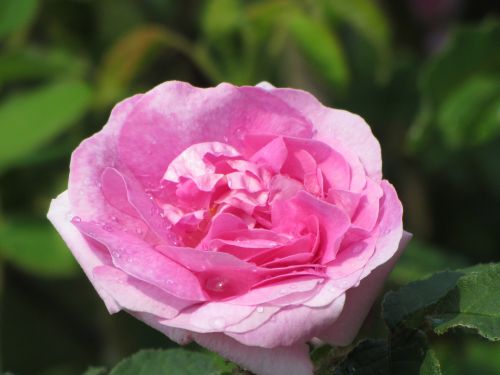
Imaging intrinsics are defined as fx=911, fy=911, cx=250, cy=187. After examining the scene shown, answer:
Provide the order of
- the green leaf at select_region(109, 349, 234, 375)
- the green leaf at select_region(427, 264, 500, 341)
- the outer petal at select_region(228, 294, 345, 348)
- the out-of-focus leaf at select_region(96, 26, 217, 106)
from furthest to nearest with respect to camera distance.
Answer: the out-of-focus leaf at select_region(96, 26, 217, 106)
the green leaf at select_region(109, 349, 234, 375)
the green leaf at select_region(427, 264, 500, 341)
the outer petal at select_region(228, 294, 345, 348)

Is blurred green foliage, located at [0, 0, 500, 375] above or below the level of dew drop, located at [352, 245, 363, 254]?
below

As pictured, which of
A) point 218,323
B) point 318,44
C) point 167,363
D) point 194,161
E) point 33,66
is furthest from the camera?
point 33,66

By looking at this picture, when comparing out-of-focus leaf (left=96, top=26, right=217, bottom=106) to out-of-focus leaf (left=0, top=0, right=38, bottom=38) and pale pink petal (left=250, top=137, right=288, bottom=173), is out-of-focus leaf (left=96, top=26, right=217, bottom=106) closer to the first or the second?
out-of-focus leaf (left=0, top=0, right=38, bottom=38)

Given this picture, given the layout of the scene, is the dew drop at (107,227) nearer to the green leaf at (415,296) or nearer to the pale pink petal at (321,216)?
the pale pink petal at (321,216)

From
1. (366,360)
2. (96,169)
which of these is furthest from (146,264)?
(366,360)

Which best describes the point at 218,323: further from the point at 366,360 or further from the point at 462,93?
the point at 462,93

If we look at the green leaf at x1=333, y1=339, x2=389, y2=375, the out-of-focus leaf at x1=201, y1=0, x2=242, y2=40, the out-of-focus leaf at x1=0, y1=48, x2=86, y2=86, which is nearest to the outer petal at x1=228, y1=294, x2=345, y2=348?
the green leaf at x1=333, y1=339, x2=389, y2=375

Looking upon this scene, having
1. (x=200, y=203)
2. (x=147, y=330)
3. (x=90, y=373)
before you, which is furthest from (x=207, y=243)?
(x=147, y=330)
